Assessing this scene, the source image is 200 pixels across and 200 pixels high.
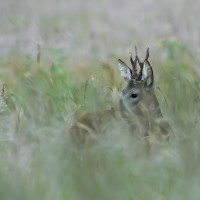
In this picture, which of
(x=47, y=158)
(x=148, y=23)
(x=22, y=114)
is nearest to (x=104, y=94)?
(x=22, y=114)

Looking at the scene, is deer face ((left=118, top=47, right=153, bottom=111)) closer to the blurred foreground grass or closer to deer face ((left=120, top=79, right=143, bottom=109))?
deer face ((left=120, top=79, right=143, bottom=109))

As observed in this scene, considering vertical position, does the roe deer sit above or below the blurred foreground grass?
above

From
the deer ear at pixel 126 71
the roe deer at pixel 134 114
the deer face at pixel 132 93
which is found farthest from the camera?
the deer ear at pixel 126 71

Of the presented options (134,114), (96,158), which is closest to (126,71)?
(134,114)

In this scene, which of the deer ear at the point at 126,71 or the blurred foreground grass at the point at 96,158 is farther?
the deer ear at the point at 126,71

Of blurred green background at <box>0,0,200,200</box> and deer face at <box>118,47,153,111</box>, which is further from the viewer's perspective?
deer face at <box>118,47,153,111</box>

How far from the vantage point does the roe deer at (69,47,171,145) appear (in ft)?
16.8

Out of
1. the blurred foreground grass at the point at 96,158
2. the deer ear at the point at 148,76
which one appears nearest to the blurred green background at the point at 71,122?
the blurred foreground grass at the point at 96,158

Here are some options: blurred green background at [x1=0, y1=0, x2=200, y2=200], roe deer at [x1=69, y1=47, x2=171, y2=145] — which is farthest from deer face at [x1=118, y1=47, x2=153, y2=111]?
blurred green background at [x1=0, y1=0, x2=200, y2=200]

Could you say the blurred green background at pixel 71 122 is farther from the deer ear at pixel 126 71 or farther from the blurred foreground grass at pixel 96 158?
the deer ear at pixel 126 71

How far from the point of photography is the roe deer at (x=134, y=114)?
513cm

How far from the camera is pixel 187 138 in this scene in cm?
441

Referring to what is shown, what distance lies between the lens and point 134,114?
16.8 ft

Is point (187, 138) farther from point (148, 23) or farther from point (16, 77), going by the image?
point (148, 23)
